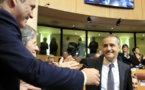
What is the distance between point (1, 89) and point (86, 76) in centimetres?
35

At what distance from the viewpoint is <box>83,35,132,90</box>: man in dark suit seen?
269 centimetres

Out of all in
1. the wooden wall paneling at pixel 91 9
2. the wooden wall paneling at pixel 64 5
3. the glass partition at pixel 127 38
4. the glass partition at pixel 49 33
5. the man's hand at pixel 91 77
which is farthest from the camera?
the glass partition at pixel 127 38

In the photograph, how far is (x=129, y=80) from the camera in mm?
2777

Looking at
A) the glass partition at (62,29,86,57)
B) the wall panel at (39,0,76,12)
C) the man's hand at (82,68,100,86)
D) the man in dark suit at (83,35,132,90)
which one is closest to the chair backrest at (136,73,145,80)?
the man in dark suit at (83,35,132,90)

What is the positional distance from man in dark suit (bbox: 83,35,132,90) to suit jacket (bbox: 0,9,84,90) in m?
1.79

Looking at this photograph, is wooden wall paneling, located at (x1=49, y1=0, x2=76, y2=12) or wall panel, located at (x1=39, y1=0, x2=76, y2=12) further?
wooden wall paneling, located at (x1=49, y1=0, x2=76, y2=12)

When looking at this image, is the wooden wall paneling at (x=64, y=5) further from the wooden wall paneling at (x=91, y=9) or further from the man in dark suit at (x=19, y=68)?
the man in dark suit at (x=19, y=68)

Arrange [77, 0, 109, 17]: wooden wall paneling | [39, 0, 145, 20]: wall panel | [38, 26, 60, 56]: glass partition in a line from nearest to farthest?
1. [39, 0, 145, 20]: wall panel
2. [77, 0, 109, 17]: wooden wall paneling
3. [38, 26, 60, 56]: glass partition

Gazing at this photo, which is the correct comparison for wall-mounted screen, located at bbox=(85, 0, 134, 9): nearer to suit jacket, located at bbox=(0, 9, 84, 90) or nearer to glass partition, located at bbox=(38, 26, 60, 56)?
glass partition, located at bbox=(38, 26, 60, 56)

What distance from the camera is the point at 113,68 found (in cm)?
281

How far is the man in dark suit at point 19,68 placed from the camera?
2.85 ft

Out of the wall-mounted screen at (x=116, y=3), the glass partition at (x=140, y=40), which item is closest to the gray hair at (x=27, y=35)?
the wall-mounted screen at (x=116, y=3)

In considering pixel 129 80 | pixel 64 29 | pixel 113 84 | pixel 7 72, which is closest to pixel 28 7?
pixel 7 72

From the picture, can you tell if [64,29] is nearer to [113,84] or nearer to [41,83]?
[113,84]
